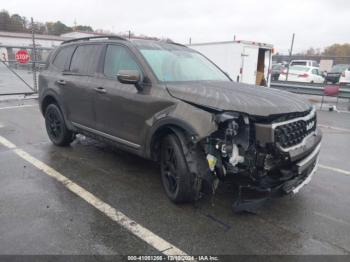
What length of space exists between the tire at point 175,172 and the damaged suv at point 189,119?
0.04 feet

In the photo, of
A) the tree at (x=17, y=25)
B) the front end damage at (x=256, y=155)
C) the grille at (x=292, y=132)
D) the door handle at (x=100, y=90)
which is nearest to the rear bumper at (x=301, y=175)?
the front end damage at (x=256, y=155)

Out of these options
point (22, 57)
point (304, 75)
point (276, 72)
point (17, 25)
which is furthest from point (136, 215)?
point (17, 25)

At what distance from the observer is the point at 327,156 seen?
6.09 m

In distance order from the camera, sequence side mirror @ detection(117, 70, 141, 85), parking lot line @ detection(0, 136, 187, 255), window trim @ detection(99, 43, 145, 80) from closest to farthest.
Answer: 1. parking lot line @ detection(0, 136, 187, 255)
2. side mirror @ detection(117, 70, 141, 85)
3. window trim @ detection(99, 43, 145, 80)

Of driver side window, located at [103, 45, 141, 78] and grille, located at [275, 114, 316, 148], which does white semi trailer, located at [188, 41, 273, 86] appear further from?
grille, located at [275, 114, 316, 148]

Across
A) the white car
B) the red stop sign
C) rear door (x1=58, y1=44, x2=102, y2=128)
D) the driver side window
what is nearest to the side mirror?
the driver side window

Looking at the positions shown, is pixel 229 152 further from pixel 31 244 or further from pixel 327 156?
pixel 327 156

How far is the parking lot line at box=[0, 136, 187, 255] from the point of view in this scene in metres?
3.07

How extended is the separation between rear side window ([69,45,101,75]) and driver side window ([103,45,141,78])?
0.87ft

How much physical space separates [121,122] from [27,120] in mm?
5009

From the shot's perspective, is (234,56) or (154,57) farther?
(234,56)

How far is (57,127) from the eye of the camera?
604cm

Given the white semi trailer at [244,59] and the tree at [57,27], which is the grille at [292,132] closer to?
the white semi trailer at [244,59]

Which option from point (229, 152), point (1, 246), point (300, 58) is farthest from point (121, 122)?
point (300, 58)
